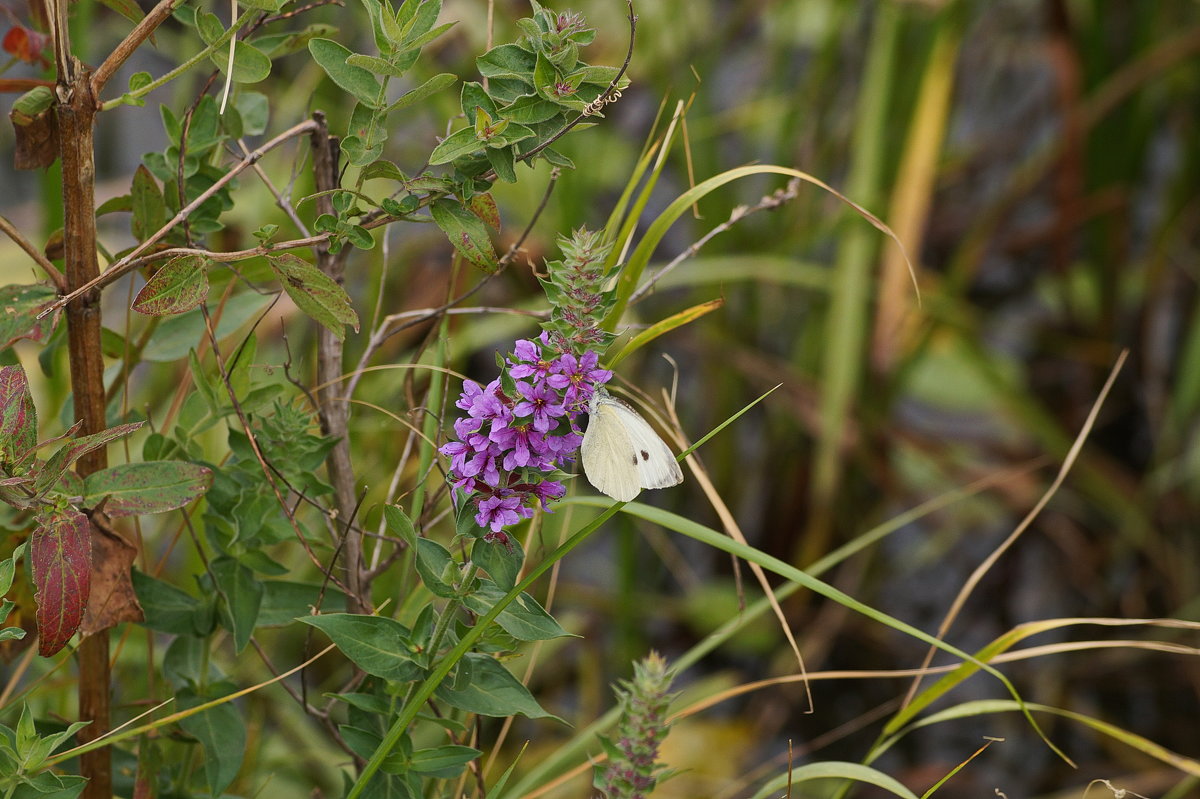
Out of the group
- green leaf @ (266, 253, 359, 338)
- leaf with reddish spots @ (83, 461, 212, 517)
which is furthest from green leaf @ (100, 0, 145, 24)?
leaf with reddish spots @ (83, 461, 212, 517)

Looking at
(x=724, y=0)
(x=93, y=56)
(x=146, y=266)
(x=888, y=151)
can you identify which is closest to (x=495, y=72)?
(x=146, y=266)

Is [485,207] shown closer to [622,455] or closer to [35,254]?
[622,455]

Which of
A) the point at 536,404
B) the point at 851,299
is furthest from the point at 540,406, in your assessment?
the point at 851,299

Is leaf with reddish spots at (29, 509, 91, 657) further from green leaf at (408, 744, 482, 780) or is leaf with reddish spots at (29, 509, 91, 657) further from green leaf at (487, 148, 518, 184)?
green leaf at (487, 148, 518, 184)

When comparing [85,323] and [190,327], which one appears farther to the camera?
[190,327]

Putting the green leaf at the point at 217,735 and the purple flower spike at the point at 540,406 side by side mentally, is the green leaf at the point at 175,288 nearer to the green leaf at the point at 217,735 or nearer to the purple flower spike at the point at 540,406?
the purple flower spike at the point at 540,406
